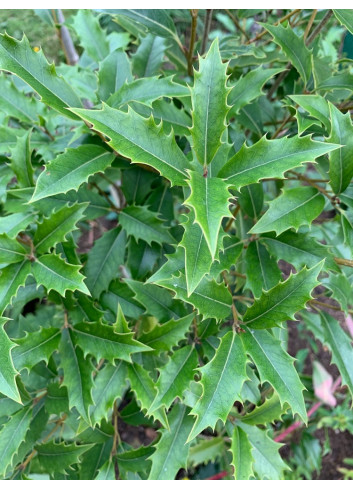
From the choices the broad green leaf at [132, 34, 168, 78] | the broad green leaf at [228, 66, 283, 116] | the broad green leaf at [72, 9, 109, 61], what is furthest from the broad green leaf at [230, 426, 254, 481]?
the broad green leaf at [72, 9, 109, 61]

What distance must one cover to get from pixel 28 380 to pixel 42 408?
7 cm

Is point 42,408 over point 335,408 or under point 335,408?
over

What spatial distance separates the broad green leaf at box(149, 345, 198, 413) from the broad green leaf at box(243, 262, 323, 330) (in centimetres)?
15

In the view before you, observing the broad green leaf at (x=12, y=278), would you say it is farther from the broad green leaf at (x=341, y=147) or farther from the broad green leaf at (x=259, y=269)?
the broad green leaf at (x=341, y=147)

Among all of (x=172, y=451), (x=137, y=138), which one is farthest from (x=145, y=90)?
(x=172, y=451)

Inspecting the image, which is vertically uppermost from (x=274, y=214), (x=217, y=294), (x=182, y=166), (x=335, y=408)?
(x=182, y=166)

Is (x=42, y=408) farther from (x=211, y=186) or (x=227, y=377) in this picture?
(x=211, y=186)

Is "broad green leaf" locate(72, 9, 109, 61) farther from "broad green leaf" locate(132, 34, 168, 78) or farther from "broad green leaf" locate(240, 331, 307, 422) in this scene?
"broad green leaf" locate(240, 331, 307, 422)

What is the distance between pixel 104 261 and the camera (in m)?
0.92

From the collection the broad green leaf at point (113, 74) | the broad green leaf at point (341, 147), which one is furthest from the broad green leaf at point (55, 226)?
the broad green leaf at point (341, 147)

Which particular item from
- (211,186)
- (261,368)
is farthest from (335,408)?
(211,186)

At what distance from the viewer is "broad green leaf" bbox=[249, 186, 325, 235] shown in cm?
73

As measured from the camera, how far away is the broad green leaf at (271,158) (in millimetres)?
610

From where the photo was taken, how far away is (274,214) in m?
Answer: 0.74
